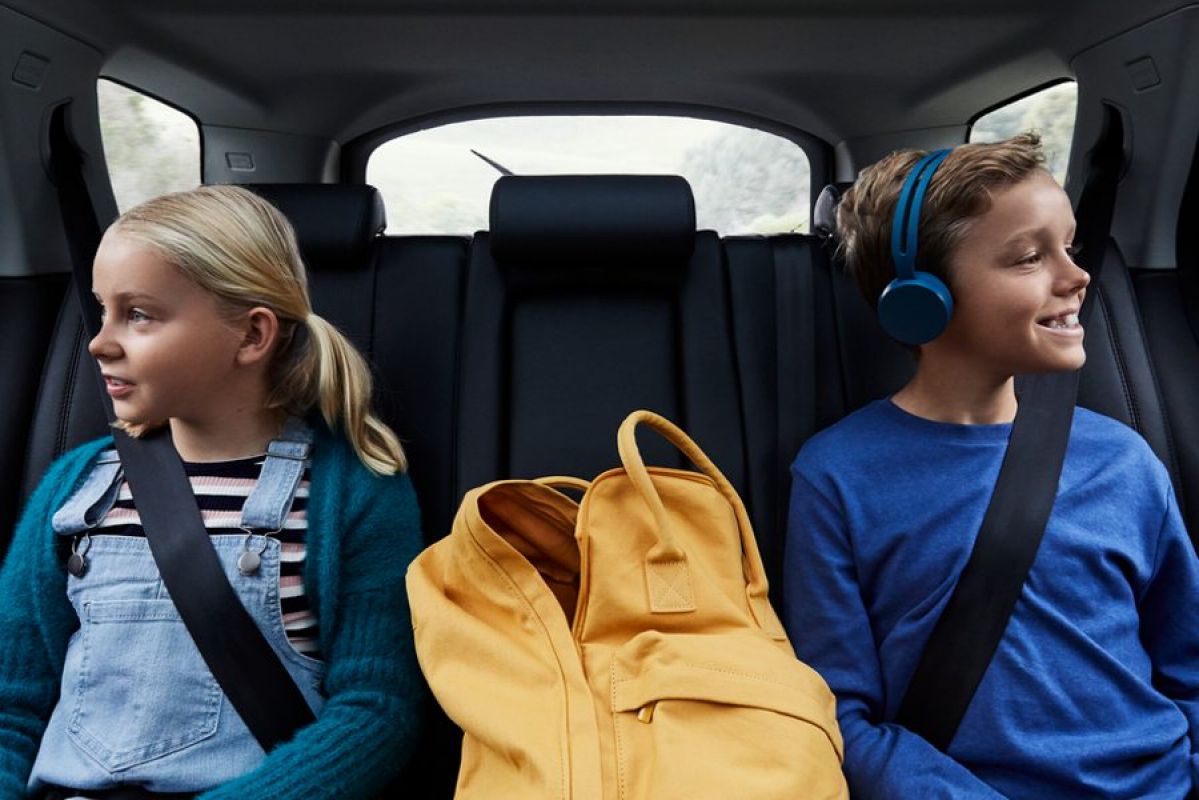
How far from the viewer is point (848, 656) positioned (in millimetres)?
1217

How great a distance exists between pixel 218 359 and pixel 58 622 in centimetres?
38

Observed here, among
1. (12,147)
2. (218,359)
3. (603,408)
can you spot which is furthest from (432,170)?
(218,359)

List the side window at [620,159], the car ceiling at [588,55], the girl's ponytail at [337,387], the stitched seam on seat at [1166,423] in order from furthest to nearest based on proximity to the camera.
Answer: the side window at [620,159], the car ceiling at [588,55], the stitched seam on seat at [1166,423], the girl's ponytail at [337,387]

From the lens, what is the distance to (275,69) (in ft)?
7.32

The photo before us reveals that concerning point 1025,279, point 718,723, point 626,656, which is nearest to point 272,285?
point 626,656

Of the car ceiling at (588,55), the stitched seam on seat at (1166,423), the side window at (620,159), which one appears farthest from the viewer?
the side window at (620,159)

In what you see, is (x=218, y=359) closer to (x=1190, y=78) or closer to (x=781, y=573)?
(x=781, y=573)

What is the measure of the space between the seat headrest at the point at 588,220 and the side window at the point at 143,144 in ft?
2.53

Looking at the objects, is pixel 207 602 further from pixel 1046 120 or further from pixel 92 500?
pixel 1046 120

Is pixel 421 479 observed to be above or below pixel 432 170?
below

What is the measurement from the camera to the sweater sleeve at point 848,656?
43.2 inches

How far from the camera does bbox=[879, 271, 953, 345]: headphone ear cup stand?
1190 millimetres

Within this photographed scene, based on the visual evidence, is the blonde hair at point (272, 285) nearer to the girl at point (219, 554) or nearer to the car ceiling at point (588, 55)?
the girl at point (219, 554)

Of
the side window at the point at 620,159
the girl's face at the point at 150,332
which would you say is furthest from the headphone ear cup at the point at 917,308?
the side window at the point at 620,159
